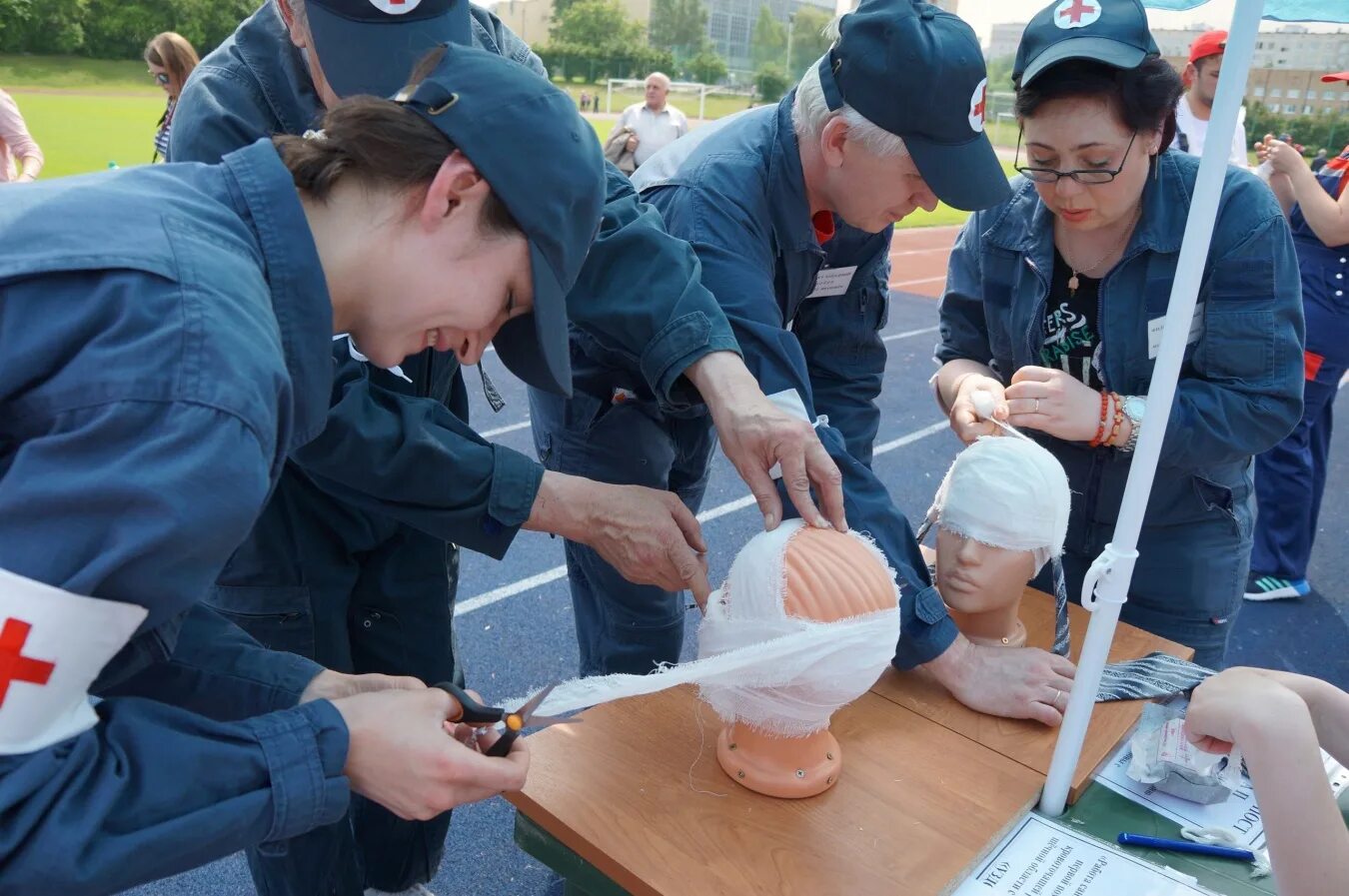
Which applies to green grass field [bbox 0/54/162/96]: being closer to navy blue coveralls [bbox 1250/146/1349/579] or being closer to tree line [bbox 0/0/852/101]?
tree line [bbox 0/0/852/101]

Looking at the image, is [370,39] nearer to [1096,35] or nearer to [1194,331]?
[1096,35]

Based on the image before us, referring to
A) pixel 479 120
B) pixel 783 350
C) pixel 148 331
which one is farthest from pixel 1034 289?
pixel 148 331

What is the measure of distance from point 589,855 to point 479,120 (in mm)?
965

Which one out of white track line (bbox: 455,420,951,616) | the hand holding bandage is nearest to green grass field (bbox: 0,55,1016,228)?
white track line (bbox: 455,420,951,616)

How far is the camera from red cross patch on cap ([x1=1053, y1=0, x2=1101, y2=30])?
1.82 m

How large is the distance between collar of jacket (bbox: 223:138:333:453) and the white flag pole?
999 mm

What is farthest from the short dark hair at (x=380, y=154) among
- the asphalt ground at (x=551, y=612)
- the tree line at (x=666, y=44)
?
the tree line at (x=666, y=44)

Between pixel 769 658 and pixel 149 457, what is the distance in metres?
0.81

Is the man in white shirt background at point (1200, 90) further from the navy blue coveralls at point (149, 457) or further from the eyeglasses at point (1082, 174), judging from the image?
the navy blue coveralls at point (149, 457)

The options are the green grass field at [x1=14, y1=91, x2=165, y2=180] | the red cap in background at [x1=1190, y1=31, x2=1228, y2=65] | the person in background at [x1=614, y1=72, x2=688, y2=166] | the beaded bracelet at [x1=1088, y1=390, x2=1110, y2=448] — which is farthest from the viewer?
the person in background at [x1=614, y1=72, x2=688, y2=166]

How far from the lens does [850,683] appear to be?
1.35 metres

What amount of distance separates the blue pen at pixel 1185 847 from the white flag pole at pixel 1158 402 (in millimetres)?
101

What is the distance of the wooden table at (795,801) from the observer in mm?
1295

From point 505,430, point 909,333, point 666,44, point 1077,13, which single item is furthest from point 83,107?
point 666,44
